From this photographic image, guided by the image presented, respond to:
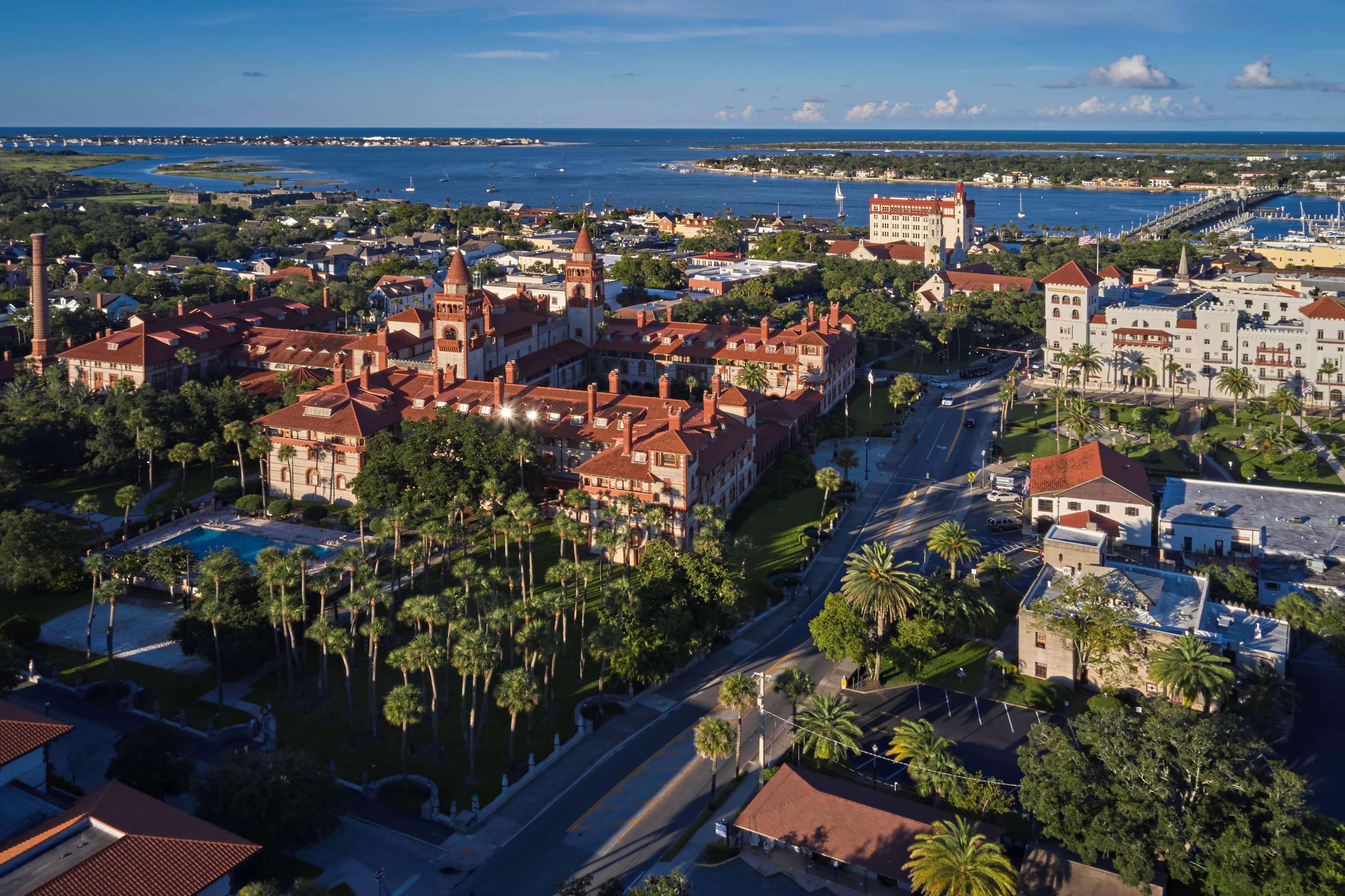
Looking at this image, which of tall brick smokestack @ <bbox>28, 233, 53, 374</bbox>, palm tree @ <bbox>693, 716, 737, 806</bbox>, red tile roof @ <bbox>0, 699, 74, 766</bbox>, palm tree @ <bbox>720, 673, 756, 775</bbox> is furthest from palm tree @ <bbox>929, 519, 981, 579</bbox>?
tall brick smokestack @ <bbox>28, 233, 53, 374</bbox>

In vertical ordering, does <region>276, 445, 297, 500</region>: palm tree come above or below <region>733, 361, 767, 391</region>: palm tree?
below

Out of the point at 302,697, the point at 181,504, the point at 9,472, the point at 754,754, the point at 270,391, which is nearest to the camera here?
the point at 754,754

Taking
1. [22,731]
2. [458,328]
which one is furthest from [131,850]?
[458,328]

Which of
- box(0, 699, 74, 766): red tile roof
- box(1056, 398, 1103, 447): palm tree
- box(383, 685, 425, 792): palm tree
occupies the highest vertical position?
box(1056, 398, 1103, 447): palm tree

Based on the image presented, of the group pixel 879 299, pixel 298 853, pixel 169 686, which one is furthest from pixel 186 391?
pixel 879 299

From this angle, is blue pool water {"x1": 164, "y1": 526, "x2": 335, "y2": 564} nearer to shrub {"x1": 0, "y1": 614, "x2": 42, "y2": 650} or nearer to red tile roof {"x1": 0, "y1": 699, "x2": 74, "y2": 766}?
shrub {"x1": 0, "y1": 614, "x2": 42, "y2": 650}

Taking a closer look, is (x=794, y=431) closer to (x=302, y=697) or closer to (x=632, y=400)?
(x=632, y=400)
